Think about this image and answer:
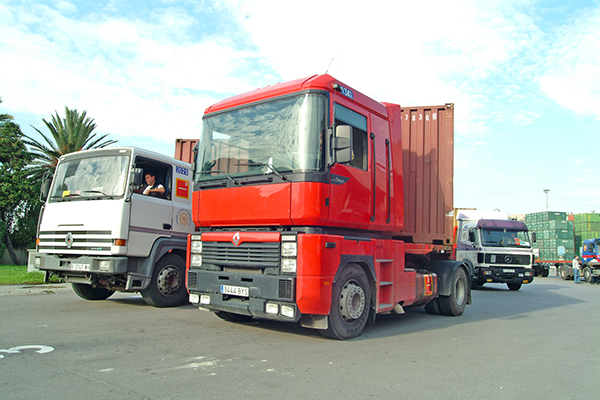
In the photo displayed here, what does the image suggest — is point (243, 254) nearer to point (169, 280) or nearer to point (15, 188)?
point (169, 280)

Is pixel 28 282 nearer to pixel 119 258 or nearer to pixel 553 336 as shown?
pixel 119 258

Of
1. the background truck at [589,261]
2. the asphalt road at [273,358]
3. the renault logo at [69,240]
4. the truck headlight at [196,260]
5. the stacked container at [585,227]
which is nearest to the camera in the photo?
the asphalt road at [273,358]

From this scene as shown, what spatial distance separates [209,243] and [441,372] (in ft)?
11.2

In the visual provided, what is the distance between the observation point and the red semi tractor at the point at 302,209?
542 centimetres

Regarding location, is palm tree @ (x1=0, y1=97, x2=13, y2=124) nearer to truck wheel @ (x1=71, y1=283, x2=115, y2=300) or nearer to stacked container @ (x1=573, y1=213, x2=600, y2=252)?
truck wheel @ (x1=71, y1=283, x2=115, y2=300)

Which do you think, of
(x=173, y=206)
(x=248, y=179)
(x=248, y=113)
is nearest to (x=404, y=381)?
(x=248, y=179)

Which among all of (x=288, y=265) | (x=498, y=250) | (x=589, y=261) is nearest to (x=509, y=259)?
(x=498, y=250)

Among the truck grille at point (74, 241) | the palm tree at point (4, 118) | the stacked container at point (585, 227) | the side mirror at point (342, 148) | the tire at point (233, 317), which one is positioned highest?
the palm tree at point (4, 118)

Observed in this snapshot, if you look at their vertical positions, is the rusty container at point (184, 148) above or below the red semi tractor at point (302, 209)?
above

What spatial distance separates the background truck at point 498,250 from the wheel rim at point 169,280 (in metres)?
11.1

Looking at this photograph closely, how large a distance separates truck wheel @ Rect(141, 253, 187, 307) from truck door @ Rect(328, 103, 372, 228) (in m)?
4.10

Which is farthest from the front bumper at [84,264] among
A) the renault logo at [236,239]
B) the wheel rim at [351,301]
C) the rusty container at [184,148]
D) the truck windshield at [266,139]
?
the rusty container at [184,148]

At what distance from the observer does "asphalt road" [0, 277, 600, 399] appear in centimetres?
387

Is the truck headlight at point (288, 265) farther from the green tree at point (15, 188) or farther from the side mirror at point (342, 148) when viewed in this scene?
the green tree at point (15, 188)
